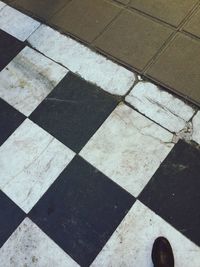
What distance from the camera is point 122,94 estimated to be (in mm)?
1648

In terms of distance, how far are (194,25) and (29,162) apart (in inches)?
42.9

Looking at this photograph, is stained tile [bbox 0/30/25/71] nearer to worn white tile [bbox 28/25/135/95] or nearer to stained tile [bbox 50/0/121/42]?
worn white tile [bbox 28/25/135/95]

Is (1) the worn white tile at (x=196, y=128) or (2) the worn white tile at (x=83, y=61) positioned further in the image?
(2) the worn white tile at (x=83, y=61)

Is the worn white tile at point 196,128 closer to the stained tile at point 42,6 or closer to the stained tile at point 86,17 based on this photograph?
the stained tile at point 86,17

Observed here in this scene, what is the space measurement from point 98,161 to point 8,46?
932 mm

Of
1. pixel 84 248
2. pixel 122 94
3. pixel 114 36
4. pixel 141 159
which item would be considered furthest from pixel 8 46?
pixel 84 248

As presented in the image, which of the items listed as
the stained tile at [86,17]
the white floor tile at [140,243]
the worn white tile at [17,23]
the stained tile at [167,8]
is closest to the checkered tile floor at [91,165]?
the white floor tile at [140,243]

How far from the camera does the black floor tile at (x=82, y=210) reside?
4.42ft

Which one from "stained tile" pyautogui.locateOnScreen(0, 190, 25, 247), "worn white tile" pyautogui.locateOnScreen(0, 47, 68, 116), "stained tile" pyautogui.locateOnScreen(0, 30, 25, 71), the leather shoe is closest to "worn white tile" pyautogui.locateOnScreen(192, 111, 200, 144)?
the leather shoe

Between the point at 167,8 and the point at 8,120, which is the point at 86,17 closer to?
the point at 167,8

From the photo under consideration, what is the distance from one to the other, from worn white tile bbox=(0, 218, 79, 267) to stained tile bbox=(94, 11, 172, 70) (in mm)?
919

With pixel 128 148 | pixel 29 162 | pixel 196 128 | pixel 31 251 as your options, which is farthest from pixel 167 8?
pixel 31 251

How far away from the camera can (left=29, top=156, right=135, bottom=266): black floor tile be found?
4.42 feet

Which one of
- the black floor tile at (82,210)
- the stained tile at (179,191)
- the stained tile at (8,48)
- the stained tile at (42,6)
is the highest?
the stained tile at (42,6)
